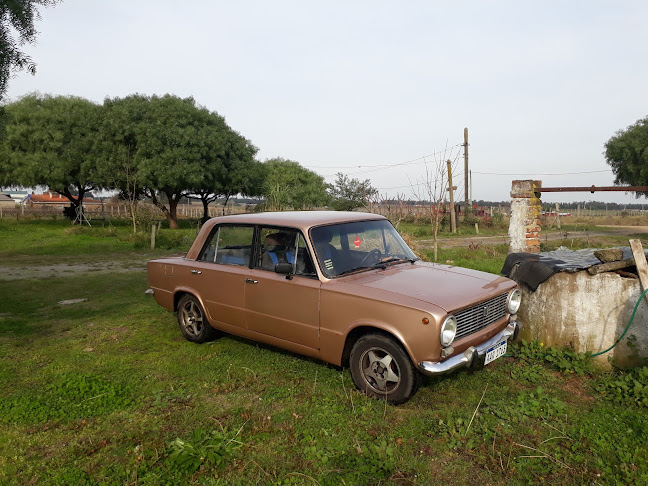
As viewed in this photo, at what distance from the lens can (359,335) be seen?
4160 millimetres

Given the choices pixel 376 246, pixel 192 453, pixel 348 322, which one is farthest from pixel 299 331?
pixel 192 453

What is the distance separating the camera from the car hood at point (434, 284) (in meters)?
3.82

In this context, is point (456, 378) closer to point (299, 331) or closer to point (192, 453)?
point (299, 331)

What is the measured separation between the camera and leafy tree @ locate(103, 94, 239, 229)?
1064 inches

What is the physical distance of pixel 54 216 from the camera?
3403 cm

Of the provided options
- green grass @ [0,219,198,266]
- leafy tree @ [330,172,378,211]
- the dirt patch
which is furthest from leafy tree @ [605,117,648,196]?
the dirt patch

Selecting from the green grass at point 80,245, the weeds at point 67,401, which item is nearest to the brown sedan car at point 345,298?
the weeds at point 67,401

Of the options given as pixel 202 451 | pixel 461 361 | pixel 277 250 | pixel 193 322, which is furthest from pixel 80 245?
pixel 461 361

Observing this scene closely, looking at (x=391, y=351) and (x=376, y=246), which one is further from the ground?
(x=376, y=246)

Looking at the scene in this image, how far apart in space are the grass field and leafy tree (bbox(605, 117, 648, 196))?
117 feet

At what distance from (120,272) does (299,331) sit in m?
9.07

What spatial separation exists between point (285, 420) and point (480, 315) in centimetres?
195

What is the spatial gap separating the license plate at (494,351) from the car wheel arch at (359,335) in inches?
31.3

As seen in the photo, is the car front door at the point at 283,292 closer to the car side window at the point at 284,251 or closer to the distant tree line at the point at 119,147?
the car side window at the point at 284,251
